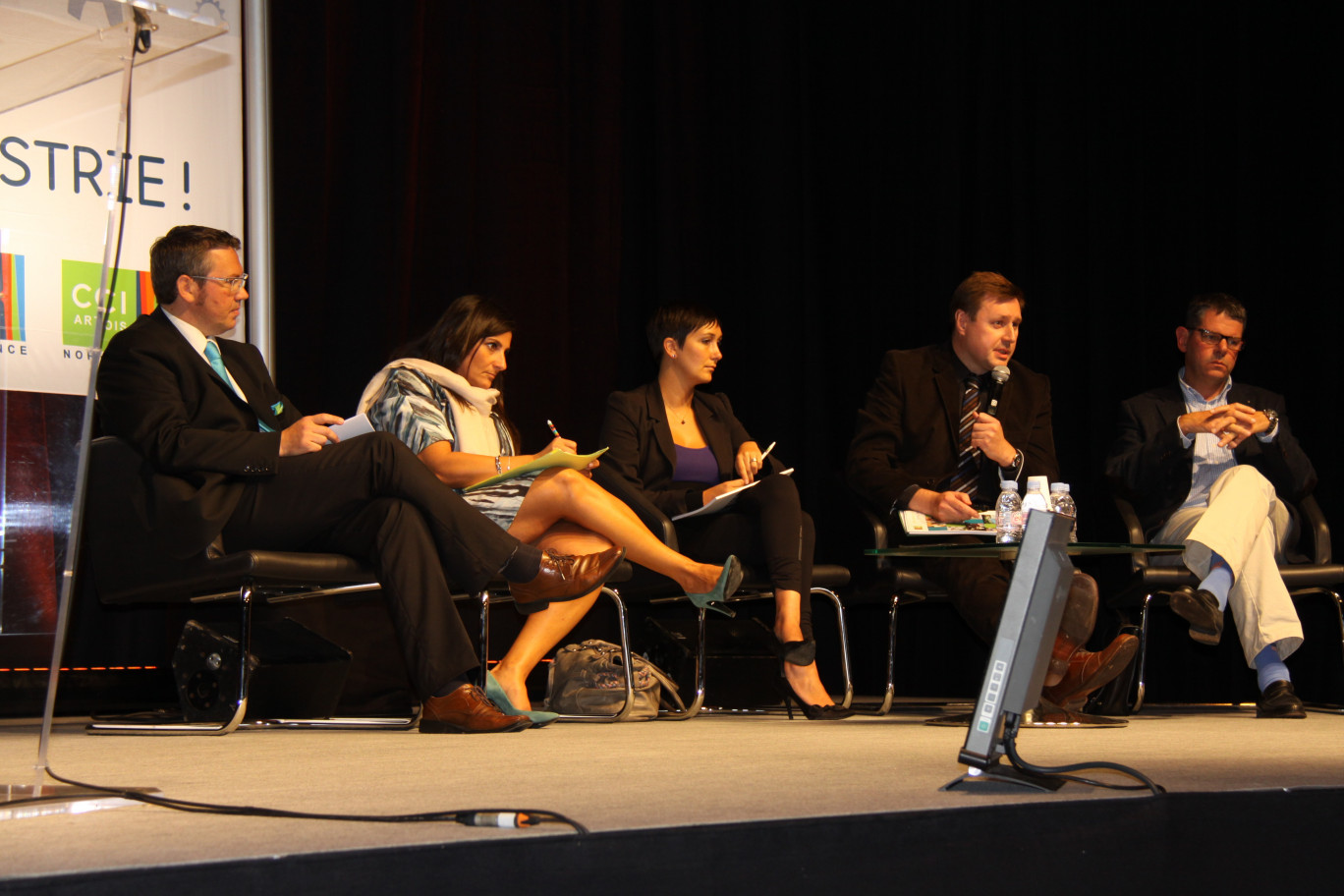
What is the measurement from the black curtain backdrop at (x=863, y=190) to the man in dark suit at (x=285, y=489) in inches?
41.9

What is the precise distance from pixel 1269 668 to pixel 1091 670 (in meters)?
0.79

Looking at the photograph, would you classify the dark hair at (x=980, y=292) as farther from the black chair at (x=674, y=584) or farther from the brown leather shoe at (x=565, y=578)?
the brown leather shoe at (x=565, y=578)

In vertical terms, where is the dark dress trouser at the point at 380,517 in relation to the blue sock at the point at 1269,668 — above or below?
above

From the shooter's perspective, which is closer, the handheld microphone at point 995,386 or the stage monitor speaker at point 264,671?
the stage monitor speaker at point 264,671

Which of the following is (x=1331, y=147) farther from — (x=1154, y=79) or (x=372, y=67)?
(x=372, y=67)

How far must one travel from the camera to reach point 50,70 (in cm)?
156

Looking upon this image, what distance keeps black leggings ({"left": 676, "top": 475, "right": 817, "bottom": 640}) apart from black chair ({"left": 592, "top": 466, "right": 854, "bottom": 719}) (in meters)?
0.08

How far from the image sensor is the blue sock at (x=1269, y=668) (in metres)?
3.42

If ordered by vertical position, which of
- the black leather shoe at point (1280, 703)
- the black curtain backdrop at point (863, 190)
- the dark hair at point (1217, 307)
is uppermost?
the black curtain backdrop at point (863, 190)

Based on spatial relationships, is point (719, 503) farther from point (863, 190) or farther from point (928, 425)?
point (863, 190)

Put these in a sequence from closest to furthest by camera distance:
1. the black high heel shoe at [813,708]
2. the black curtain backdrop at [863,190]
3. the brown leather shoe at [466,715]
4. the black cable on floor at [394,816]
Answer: the black cable on floor at [394,816] → the brown leather shoe at [466,715] → the black high heel shoe at [813,708] → the black curtain backdrop at [863,190]

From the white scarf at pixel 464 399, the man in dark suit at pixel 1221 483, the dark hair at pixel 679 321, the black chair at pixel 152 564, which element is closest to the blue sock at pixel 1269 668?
the man in dark suit at pixel 1221 483

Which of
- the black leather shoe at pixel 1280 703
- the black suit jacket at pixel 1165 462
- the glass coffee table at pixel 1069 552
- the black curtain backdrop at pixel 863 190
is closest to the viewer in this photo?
the glass coffee table at pixel 1069 552

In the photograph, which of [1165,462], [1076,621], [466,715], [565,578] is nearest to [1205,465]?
[1165,462]
